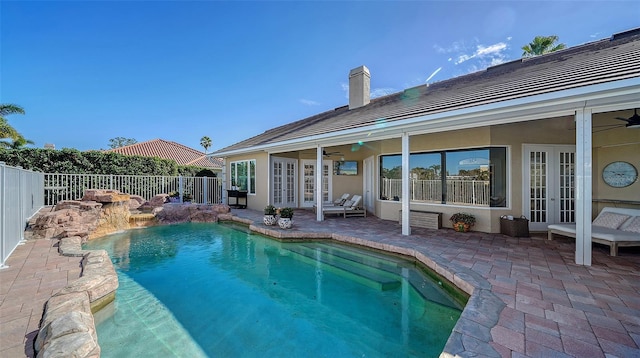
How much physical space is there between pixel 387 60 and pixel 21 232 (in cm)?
1372

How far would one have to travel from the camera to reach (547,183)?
7695 mm

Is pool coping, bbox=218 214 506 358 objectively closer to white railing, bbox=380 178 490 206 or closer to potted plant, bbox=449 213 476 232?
potted plant, bbox=449 213 476 232

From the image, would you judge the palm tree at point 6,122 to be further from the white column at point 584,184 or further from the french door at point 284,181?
the white column at point 584,184

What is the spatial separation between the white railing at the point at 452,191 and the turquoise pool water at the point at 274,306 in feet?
12.3

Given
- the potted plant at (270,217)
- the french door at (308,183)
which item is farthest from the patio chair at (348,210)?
the french door at (308,183)

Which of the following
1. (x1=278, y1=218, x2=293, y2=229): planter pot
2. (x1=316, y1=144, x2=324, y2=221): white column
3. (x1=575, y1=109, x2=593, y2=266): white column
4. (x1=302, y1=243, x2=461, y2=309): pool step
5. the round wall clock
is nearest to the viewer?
(x1=302, y1=243, x2=461, y2=309): pool step

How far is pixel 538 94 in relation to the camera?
182 inches

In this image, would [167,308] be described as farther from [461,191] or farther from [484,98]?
[461,191]

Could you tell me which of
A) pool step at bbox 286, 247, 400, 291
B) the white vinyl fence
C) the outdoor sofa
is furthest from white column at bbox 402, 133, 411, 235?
the white vinyl fence

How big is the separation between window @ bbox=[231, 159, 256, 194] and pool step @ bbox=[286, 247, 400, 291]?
23.4 ft

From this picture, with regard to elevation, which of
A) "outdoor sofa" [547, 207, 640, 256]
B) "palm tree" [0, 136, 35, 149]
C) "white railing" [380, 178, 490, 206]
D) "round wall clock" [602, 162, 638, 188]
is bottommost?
"outdoor sofa" [547, 207, 640, 256]

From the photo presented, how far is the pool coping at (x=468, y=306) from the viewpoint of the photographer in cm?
237

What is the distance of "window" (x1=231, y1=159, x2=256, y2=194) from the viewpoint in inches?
518

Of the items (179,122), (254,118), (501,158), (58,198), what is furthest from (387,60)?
(179,122)
